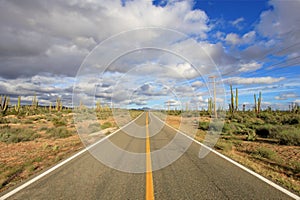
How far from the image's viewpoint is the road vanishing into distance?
440cm

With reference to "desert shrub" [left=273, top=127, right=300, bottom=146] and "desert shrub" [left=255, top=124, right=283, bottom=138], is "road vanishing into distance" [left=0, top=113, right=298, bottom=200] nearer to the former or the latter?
"desert shrub" [left=273, top=127, right=300, bottom=146]

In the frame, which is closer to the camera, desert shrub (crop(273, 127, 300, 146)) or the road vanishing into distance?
the road vanishing into distance

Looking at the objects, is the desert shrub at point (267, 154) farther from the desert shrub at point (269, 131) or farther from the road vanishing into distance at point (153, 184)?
the desert shrub at point (269, 131)

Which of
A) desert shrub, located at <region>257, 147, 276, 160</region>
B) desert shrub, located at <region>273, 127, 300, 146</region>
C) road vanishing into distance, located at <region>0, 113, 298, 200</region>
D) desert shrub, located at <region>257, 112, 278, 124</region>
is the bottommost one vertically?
road vanishing into distance, located at <region>0, 113, 298, 200</region>

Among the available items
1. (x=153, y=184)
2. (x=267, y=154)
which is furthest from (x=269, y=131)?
(x=153, y=184)

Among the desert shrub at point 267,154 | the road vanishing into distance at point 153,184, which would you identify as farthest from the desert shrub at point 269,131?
the road vanishing into distance at point 153,184

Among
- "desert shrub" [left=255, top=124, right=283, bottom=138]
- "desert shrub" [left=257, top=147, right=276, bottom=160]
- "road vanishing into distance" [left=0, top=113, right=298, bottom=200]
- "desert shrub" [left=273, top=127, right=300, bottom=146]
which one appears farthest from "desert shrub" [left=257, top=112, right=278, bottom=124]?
"road vanishing into distance" [left=0, top=113, right=298, bottom=200]

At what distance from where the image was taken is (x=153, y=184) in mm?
5047

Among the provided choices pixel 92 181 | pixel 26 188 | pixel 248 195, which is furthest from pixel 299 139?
pixel 26 188

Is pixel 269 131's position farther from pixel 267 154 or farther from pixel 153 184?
pixel 153 184

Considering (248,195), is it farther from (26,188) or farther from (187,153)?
(26,188)

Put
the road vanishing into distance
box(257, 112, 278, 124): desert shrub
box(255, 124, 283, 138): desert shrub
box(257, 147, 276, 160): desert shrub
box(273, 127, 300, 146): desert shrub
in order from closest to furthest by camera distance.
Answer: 1. the road vanishing into distance
2. box(257, 147, 276, 160): desert shrub
3. box(273, 127, 300, 146): desert shrub
4. box(255, 124, 283, 138): desert shrub
5. box(257, 112, 278, 124): desert shrub

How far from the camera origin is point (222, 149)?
9961mm

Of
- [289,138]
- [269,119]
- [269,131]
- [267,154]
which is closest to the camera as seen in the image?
[267,154]
